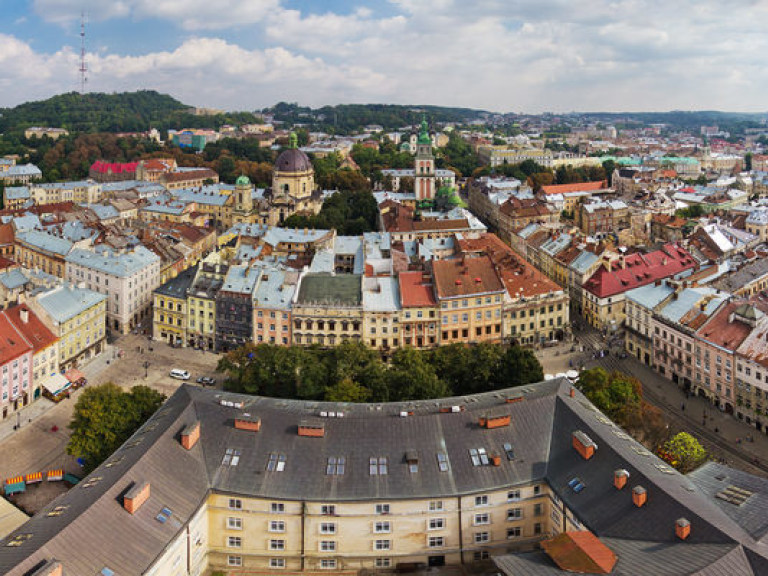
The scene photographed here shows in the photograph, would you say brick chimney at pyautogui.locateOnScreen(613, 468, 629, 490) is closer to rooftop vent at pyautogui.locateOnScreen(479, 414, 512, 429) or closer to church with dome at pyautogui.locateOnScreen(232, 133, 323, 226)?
rooftop vent at pyautogui.locateOnScreen(479, 414, 512, 429)

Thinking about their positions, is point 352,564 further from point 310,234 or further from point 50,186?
point 50,186

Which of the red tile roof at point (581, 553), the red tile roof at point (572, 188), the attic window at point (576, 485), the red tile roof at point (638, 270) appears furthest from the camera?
the red tile roof at point (572, 188)

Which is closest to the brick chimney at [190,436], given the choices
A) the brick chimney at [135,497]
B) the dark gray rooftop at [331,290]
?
the brick chimney at [135,497]

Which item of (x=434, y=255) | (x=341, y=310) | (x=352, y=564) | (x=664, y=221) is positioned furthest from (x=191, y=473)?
(x=664, y=221)

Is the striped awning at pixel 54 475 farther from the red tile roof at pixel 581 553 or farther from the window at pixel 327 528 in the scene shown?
the red tile roof at pixel 581 553

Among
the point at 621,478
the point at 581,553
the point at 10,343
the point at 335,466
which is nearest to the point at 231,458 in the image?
the point at 335,466

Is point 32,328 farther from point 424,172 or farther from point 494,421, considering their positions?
point 424,172
